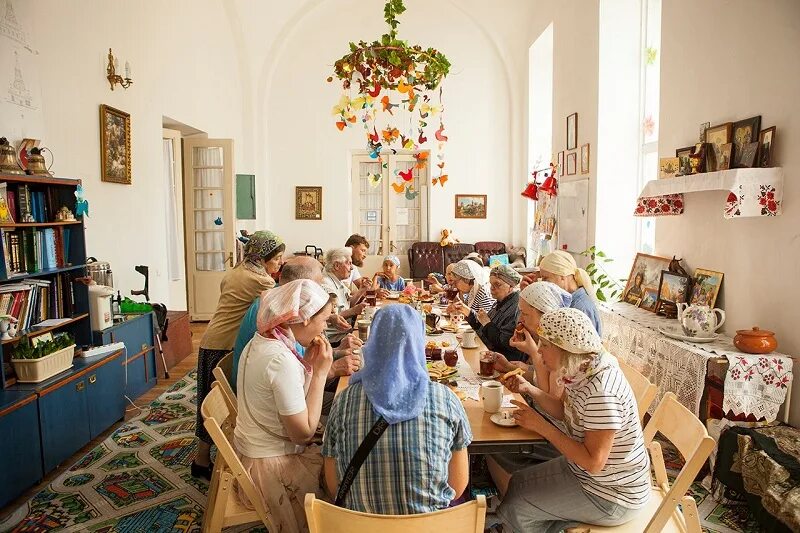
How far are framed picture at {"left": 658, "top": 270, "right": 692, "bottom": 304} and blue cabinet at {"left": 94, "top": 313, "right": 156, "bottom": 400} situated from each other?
4457 mm

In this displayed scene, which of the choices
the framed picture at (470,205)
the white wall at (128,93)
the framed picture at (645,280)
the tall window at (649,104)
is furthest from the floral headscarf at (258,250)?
the framed picture at (470,205)

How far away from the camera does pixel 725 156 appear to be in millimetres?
3916

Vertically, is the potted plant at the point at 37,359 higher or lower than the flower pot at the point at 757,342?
lower

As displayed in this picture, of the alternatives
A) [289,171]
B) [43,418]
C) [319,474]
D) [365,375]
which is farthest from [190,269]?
[365,375]

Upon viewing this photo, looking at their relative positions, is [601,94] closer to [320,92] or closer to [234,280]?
[234,280]

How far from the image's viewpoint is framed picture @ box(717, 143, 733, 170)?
12.7ft

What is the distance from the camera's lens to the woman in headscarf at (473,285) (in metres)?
4.87

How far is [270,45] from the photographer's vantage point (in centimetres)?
959

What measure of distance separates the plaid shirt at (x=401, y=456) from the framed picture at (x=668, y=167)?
3.59m

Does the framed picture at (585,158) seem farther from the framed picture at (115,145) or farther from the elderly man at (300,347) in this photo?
the framed picture at (115,145)

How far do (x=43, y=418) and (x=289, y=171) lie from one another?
7115 mm

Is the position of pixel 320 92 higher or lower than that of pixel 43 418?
higher

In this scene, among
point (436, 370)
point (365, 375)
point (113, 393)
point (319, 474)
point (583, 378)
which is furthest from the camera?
point (113, 393)

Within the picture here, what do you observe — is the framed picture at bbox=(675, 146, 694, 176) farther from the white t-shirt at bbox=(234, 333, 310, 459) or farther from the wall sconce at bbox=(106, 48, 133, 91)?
the wall sconce at bbox=(106, 48, 133, 91)
